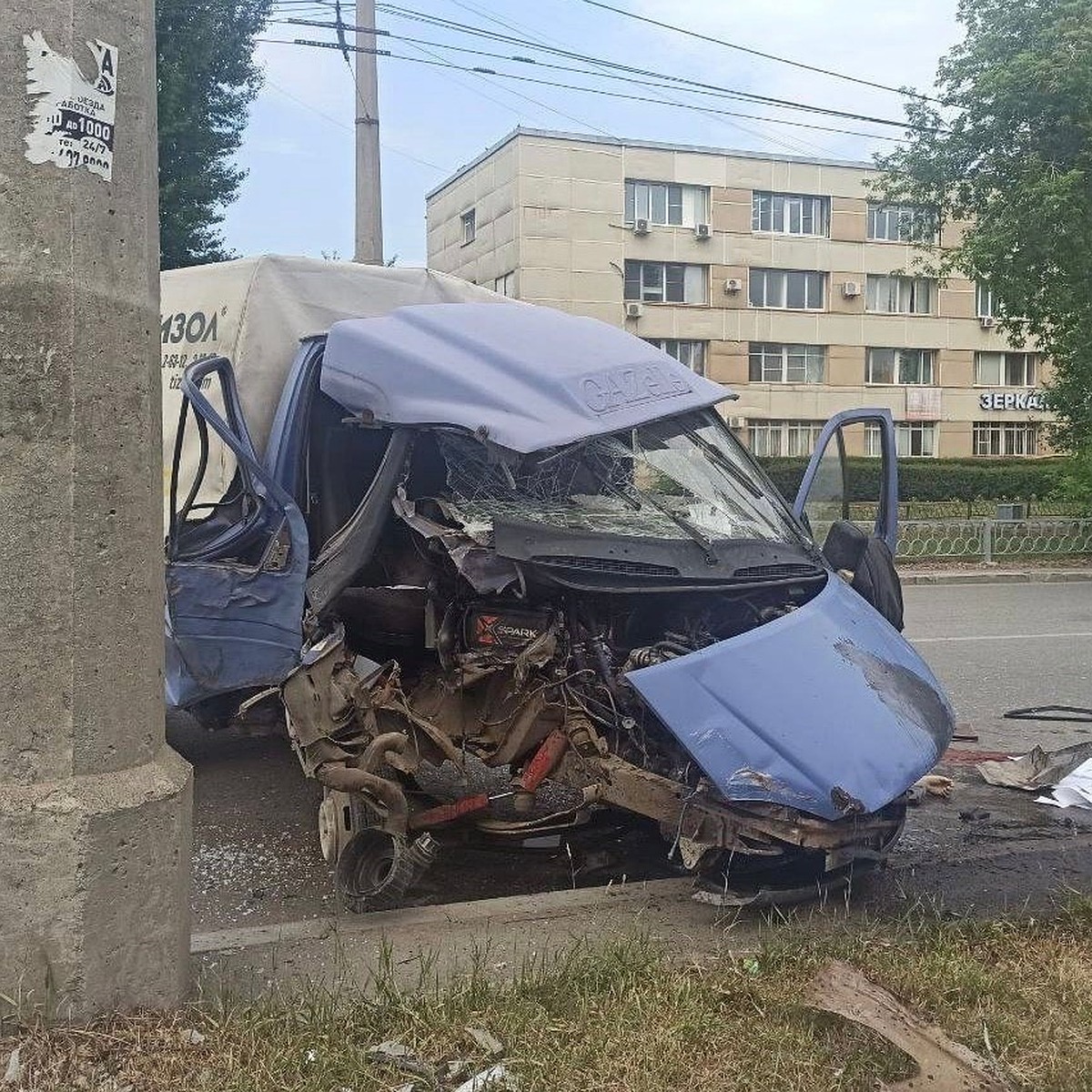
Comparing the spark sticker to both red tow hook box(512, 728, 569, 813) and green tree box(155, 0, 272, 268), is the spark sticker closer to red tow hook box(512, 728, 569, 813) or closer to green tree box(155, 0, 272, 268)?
red tow hook box(512, 728, 569, 813)

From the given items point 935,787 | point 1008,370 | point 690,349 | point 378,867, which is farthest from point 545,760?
point 1008,370

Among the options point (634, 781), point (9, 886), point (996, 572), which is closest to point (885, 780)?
point (634, 781)

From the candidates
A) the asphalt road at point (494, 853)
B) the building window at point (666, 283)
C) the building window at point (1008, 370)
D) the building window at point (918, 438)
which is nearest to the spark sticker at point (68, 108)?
the asphalt road at point (494, 853)

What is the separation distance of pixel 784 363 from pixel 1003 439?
9572 mm

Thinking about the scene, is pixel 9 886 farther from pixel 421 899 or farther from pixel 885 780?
pixel 885 780

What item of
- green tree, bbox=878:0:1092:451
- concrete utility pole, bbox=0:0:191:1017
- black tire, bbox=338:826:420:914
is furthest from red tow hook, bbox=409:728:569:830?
green tree, bbox=878:0:1092:451

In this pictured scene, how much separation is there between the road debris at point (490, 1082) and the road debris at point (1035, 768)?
11.7 feet

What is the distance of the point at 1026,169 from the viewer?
18.1 metres

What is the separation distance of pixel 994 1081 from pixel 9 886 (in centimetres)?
239

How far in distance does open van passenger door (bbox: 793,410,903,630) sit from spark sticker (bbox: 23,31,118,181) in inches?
133

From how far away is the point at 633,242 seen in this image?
39719 mm

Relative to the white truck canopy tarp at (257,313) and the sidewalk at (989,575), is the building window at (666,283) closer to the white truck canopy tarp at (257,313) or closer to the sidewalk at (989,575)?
the sidewalk at (989,575)

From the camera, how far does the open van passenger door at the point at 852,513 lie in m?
5.04

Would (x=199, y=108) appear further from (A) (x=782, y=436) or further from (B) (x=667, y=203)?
(A) (x=782, y=436)
